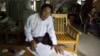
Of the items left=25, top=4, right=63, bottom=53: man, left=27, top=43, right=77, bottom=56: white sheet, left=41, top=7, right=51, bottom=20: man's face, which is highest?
left=41, top=7, right=51, bottom=20: man's face

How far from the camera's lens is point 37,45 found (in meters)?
2.20

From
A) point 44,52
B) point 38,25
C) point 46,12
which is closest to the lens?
point 44,52

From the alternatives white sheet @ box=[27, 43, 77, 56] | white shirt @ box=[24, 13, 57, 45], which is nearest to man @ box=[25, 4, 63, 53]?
white shirt @ box=[24, 13, 57, 45]

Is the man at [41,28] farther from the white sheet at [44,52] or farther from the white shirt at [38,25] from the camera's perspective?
the white sheet at [44,52]

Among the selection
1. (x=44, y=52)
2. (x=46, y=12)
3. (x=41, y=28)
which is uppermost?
(x=46, y=12)

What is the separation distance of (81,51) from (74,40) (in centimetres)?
77

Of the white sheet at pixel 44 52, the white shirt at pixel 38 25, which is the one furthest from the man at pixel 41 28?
the white sheet at pixel 44 52

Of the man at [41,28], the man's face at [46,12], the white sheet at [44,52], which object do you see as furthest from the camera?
the man at [41,28]

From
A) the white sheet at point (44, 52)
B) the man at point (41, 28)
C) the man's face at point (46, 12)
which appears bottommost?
the white sheet at point (44, 52)

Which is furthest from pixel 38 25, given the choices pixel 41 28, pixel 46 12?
pixel 46 12

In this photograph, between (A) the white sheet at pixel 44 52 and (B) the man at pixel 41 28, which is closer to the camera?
(A) the white sheet at pixel 44 52

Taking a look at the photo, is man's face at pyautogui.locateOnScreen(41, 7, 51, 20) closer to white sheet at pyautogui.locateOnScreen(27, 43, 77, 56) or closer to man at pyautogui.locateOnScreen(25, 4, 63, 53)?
man at pyautogui.locateOnScreen(25, 4, 63, 53)

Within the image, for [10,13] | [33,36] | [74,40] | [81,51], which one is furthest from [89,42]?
[33,36]

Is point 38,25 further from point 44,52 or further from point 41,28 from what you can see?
point 44,52
